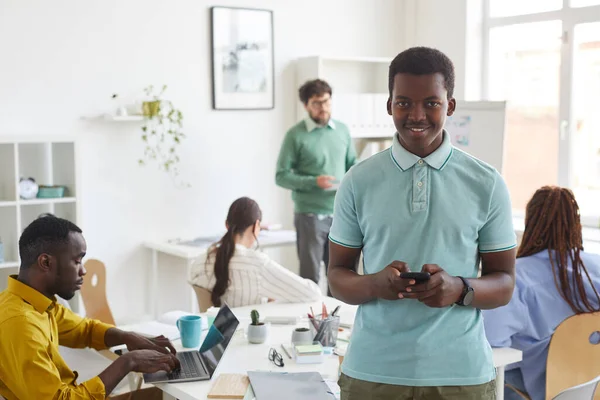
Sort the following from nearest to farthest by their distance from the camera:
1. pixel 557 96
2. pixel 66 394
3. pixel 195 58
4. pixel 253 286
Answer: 1. pixel 66 394
2. pixel 253 286
3. pixel 195 58
4. pixel 557 96

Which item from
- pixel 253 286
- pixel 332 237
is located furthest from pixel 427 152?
pixel 253 286

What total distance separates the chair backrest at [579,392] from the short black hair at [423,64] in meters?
0.84

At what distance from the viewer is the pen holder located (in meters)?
2.66

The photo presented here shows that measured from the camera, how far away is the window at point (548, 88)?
5.46 meters

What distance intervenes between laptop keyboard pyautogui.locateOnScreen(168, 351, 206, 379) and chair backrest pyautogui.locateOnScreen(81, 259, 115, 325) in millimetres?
1203

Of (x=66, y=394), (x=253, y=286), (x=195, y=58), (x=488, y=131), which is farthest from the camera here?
(x=195, y=58)

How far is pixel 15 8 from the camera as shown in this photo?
4559 millimetres

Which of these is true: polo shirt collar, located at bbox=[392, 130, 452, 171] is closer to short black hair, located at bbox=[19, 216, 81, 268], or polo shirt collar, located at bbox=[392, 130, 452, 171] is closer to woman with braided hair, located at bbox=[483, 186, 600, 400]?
short black hair, located at bbox=[19, 216, 81, 268]

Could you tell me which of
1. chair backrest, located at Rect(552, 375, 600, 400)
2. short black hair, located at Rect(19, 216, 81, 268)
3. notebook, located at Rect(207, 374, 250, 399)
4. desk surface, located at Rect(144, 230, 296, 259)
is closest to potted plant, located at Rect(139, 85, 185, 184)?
desk surface, located at Rect(144, 230, 296, 259)

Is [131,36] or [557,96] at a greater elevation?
[131,36]

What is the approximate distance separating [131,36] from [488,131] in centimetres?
234

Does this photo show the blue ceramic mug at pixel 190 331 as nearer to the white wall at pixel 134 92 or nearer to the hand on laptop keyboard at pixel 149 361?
the hand on laptop keyboard at pixel 149 361

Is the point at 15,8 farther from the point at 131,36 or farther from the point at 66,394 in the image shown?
the point at 66,394

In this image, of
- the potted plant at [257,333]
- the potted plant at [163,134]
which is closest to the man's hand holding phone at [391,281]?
the potted plant at [257,333]
